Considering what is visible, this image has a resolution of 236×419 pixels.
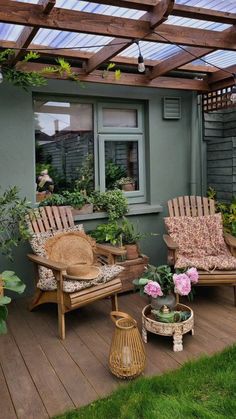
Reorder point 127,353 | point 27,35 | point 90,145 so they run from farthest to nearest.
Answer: point 90,145 → point 27,35 → point 127,353

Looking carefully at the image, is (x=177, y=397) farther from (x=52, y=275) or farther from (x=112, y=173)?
(x=112, y=173)

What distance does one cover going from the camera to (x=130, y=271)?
3820 millimetres

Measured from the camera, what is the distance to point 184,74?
168 inches

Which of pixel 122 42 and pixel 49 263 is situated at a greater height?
pixel 122 42

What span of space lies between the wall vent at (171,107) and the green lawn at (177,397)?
2.98 metres

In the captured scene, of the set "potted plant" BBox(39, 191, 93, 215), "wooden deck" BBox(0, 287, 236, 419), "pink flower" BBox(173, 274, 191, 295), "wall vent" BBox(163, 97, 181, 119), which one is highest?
"wall vent" BBox(163, 97, 181, 119)

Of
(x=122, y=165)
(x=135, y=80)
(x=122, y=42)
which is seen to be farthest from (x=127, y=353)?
(x=135, y=80)

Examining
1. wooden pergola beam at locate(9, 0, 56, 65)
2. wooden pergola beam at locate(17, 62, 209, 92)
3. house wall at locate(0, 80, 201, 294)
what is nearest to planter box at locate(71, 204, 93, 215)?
house wall at locate(0, 80, 201, 294)

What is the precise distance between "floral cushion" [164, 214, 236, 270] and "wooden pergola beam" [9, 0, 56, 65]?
2.15 m

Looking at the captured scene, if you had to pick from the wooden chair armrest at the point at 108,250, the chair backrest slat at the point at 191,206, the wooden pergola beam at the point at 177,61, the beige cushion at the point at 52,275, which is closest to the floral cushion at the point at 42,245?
the beige cushion at the point at 52,275

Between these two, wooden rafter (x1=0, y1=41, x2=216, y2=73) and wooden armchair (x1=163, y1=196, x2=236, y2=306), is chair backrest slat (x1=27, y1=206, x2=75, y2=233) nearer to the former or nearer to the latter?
wooden armchair (x1=163, y1=196, x2=236, y2=306)

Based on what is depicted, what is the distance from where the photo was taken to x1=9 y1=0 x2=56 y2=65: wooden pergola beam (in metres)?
2.27

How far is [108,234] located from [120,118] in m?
1.49

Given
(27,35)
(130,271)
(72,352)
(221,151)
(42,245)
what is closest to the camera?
(72,352)
